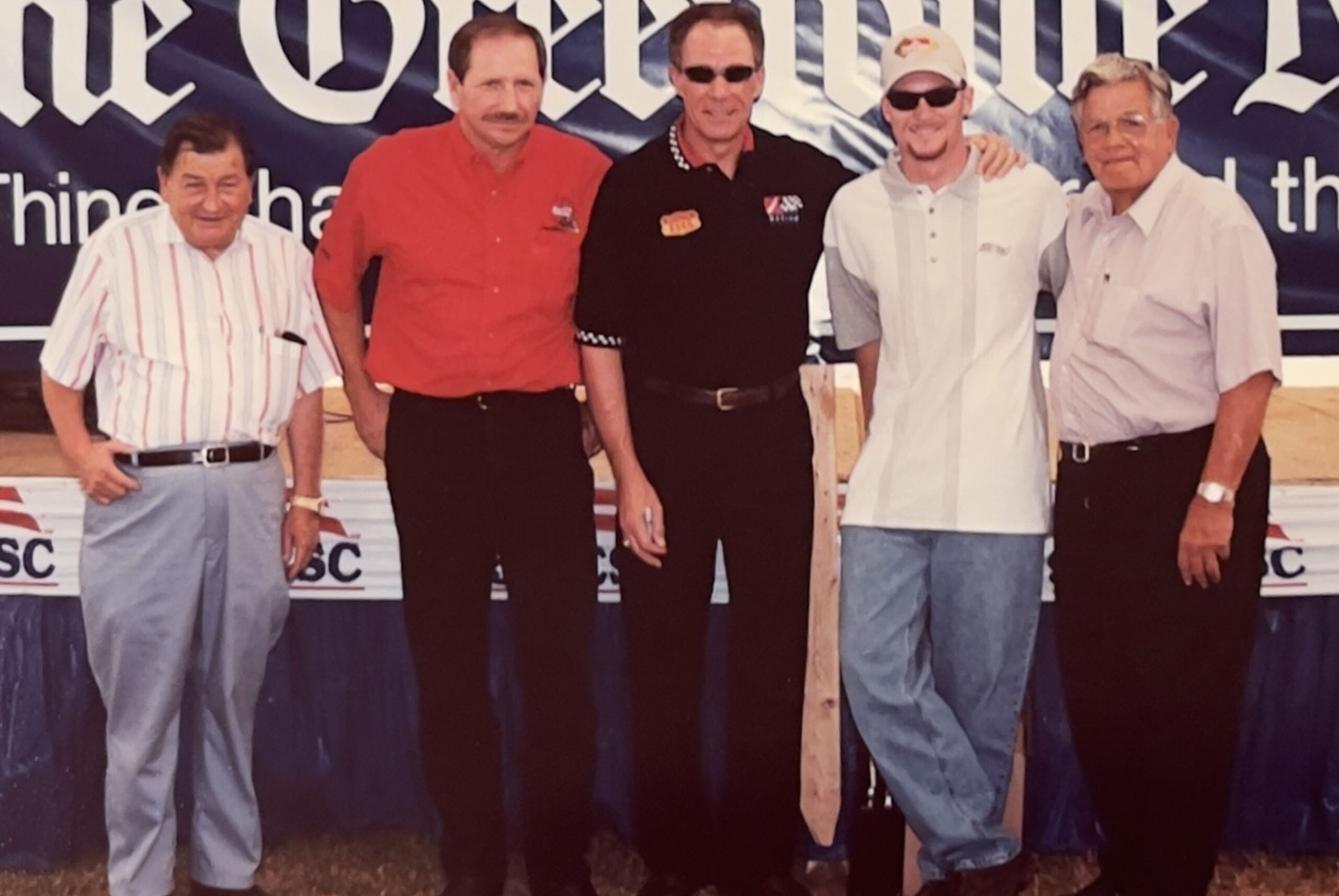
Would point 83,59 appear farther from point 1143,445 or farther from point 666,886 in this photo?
point 1143,445

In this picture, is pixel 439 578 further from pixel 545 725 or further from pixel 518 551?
pixel 545 725

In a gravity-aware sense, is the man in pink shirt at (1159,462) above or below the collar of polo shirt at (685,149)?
Answer: below

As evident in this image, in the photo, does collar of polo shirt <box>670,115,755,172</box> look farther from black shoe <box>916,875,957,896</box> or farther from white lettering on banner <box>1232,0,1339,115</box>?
black shoe <box>916,875,957,896</box>

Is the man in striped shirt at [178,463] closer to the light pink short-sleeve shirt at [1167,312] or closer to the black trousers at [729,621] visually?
the black trousers at [729,621]

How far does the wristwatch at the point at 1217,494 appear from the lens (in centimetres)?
244

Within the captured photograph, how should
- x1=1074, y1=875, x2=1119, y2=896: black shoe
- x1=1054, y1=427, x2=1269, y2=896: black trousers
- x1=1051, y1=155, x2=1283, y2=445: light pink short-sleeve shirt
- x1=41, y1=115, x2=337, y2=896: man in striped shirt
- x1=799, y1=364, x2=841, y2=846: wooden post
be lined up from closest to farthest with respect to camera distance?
x1=1051, y1=155, x2=1283, y2=445: light pink short-sleeve shirt, x1=1054, y1=427, x2=1269, y2=896: black trousers, x1=41, y1=115, x2=337, y2=896: man in striped shirt, x1=1074, y1=875, x2=1119, y2=896: black shoe, x1=799, y1=364, x2=841, y2=846: wooden post

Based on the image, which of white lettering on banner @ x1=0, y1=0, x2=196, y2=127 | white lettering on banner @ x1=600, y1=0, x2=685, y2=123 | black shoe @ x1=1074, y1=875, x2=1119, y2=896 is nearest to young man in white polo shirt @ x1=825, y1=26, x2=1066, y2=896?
black shoe @ x1=1074, y1=875, x2=1119, y2=896

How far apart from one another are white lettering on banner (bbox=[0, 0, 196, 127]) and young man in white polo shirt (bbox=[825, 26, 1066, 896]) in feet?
5.14

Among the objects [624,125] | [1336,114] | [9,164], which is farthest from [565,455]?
[1336,114]

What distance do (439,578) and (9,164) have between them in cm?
140

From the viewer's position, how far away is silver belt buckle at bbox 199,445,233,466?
8.62 feet

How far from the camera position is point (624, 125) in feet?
10.4

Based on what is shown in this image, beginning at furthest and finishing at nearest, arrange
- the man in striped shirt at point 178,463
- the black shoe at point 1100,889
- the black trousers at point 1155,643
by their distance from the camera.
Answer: the black shoe at point 1100,889 < the man in striped shirt at point 178,463 < the black trousers at point 1155,643

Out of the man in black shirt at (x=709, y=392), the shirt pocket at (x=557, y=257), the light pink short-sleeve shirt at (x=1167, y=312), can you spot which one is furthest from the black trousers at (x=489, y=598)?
the light pink short-sleeve shirt at (x=1167, y=312)
